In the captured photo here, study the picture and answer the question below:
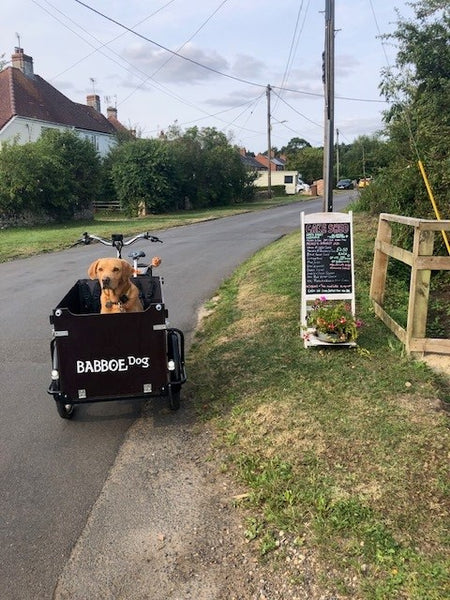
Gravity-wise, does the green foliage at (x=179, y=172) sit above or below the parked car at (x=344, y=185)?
above

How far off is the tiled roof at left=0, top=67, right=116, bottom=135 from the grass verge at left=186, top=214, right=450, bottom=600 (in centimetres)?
3510

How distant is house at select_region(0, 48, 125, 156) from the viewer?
114 ft

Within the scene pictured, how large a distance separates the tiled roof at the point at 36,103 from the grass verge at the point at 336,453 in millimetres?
35100

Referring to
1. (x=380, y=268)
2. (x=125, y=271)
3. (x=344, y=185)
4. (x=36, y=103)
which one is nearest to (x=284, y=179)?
(x=344, y=185)

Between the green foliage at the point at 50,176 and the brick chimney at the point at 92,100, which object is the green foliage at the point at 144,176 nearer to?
the green foliage at the point at 50,176

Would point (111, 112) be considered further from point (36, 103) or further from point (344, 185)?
point (344, 185)

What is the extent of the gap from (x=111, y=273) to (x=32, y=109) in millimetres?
36892

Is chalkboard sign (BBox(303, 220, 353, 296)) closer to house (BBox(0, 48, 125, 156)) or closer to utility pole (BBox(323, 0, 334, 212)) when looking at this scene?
utility pole (BBox(323, 0, 334, 212))

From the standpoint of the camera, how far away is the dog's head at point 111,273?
438 centimetres

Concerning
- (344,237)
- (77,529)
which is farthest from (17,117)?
(77,529)

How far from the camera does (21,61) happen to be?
37.5 meters

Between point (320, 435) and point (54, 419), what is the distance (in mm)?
2284

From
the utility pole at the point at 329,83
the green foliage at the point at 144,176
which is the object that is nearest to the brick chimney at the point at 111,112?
the green foliage at the point at 144,176

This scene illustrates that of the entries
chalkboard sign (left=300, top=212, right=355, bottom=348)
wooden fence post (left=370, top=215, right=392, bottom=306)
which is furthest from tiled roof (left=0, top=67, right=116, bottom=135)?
chalkboard sign (left=300, top=212, right=355, bottom=348)
